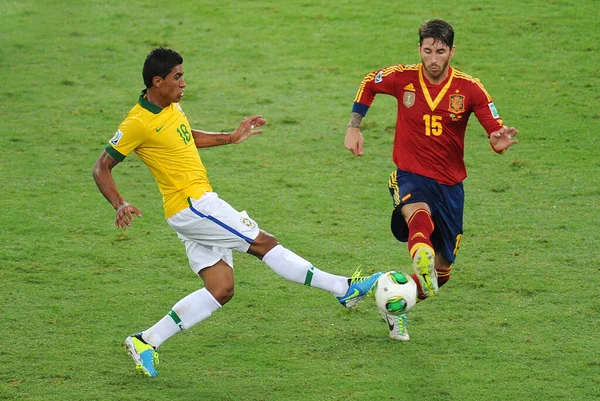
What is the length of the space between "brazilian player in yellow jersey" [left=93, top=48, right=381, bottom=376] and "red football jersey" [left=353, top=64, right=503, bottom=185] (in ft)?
3.08

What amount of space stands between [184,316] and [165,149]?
45.4 inches

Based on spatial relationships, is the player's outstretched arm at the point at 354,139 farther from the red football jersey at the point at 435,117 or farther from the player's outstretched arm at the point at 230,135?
the player's outstretched arm at the point at 230,135

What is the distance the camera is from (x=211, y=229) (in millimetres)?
6445

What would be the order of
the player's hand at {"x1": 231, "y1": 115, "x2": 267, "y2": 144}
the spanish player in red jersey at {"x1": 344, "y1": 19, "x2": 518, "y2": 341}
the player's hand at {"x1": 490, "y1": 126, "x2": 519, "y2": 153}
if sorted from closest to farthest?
the player's hand at {"x1": 490, "y1": 126, "x2": 519, "y2": 153}
the spanish player in red jersey at {"x1": 344, "y1": 19, "x2": 518, "y2": 341}
the player's hand at {"x1": 231, "y1": 115, "x2": 267, "y2": 144}

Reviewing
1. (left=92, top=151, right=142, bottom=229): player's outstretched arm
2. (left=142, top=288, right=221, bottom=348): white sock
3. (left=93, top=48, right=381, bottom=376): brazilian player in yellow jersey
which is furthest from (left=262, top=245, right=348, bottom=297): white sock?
(left=92, top=151, right=142, bottom=229): player's outstretched arm

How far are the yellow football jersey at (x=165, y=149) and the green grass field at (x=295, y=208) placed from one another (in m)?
1.18

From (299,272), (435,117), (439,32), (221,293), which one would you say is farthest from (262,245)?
(439,32)

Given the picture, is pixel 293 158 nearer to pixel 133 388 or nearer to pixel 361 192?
pixel 361 192

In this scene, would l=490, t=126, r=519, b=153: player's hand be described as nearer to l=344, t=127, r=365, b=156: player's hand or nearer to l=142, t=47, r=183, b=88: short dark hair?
→ l=344, t=127, r=365, b=156: player's hand

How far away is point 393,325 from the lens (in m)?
6.91

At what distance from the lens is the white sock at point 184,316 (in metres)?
6.41

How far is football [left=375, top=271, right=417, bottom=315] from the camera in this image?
20.2ft

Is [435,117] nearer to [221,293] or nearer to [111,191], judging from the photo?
[221,293]

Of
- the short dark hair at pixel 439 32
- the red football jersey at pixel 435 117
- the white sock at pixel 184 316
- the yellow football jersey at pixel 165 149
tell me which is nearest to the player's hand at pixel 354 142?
the red football jersey at pixel 435 117
